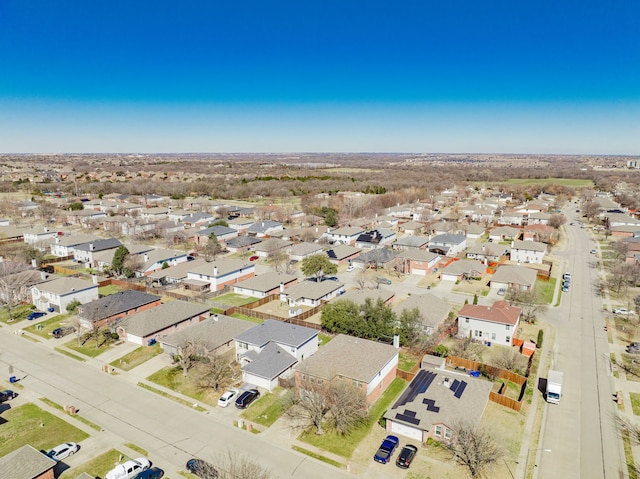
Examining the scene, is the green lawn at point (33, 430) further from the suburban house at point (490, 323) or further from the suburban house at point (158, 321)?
the suburban house at point (490, 323)

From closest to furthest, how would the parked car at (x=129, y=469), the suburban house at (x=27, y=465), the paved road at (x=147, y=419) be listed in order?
the suburban house at (x=27, y=465), the parked car at (x=129, y=469), the paved road at (x=147, y=419)

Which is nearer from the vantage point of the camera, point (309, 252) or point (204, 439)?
point (204, 439)

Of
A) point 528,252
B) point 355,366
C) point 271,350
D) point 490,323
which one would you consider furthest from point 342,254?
point 355,366

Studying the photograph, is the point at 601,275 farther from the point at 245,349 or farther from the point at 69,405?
the point at 69,405

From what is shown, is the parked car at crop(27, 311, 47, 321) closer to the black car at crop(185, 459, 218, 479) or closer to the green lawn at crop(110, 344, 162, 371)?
the green lawn at crop(110, 344, 162, 371)

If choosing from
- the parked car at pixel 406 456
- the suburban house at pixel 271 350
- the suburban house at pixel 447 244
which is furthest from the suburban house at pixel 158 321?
the suburban house at pixel 447 244

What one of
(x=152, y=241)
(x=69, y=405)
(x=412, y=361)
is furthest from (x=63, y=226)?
(x=412, y=361)
